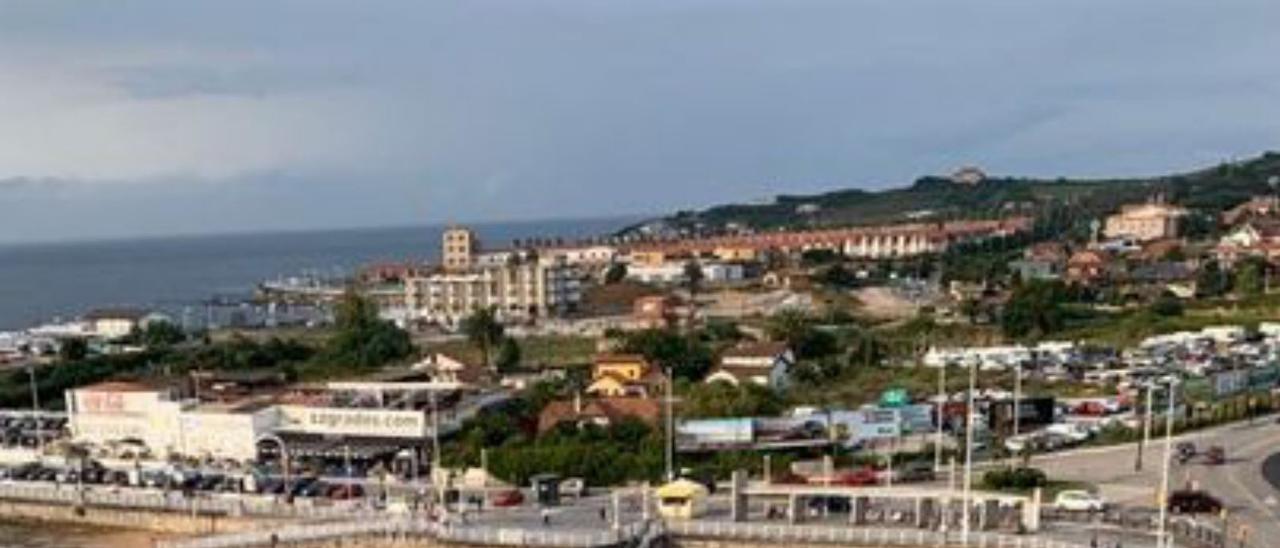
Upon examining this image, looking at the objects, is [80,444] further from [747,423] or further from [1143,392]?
[1143,392]

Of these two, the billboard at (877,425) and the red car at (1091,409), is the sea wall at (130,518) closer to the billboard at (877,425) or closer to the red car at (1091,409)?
the billboard at (877,425)

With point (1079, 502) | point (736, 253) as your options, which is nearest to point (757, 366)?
point (1079, 502)

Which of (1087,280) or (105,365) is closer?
(105,365)

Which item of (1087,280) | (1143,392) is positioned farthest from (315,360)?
(1087,280)

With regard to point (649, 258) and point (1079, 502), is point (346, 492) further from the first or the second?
point (649, 258)

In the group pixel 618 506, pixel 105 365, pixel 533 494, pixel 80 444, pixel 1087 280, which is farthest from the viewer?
pixel 1087 280

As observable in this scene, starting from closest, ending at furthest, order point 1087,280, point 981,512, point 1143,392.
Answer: point 981,512 → point 1143,392 → point 1087,280
